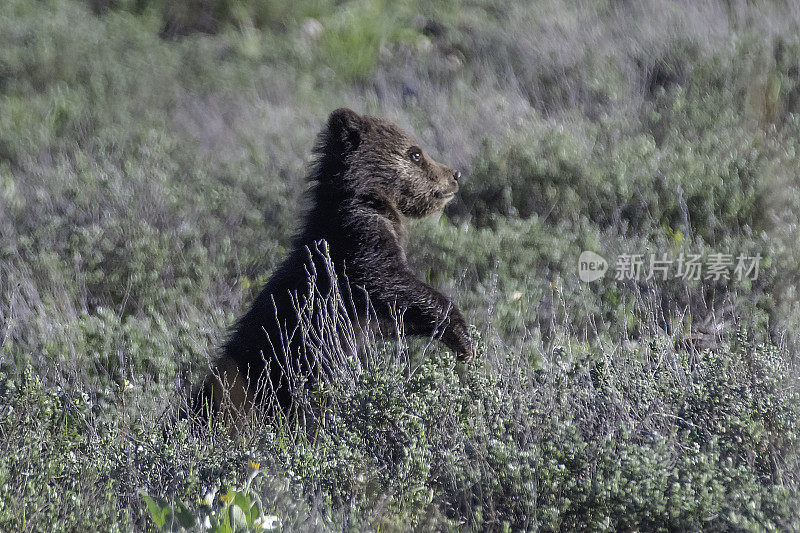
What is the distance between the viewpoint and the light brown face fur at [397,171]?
539cm

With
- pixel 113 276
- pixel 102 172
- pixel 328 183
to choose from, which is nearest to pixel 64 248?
pixel 113 276

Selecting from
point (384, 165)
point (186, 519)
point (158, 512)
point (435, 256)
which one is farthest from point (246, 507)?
point (435, 256)

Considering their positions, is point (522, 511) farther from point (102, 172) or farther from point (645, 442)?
point (102, 172)

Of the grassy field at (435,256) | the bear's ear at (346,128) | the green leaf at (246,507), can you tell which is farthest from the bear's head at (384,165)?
the green leaf at (246,507)

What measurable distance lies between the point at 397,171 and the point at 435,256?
119 centimetres

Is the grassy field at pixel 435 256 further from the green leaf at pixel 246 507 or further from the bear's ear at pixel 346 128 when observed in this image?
the bear's ear at pixel 346 128

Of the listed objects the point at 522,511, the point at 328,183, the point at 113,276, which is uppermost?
the point at 328,183

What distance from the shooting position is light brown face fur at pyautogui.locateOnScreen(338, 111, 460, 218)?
5391mm

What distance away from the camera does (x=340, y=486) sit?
3543 millimetres

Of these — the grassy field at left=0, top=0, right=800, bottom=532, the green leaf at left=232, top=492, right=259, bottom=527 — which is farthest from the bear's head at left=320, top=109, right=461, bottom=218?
the green leaf at left=232, top=492, right=259, bottom=527

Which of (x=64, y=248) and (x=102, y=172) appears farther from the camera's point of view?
(x=102, y=172)

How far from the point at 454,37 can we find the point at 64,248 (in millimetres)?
6346

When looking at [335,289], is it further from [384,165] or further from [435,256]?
[435,256]

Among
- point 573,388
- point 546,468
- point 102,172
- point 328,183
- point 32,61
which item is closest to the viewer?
point 546,468
